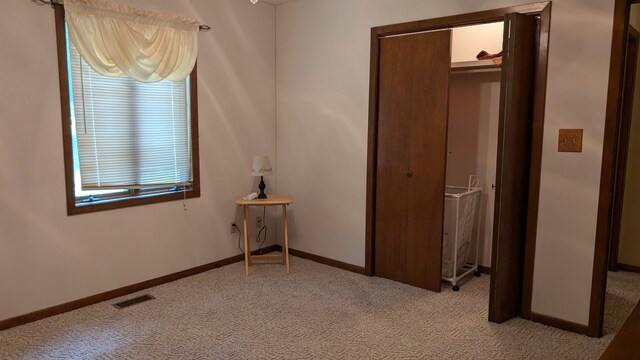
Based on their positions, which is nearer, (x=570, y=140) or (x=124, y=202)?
(x=570, y=140)

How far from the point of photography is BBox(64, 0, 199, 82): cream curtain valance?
3023 mm

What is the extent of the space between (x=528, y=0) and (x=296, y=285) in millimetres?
2726

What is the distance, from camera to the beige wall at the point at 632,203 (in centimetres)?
400

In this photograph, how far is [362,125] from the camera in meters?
3.92

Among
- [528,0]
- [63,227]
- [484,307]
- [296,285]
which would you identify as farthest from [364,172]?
[63,227]

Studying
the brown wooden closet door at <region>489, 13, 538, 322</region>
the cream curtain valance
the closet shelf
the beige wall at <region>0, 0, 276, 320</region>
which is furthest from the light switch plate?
the cream curtain valance

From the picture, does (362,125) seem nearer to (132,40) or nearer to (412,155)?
(412,155)

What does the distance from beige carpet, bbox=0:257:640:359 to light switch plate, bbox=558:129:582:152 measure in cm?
120

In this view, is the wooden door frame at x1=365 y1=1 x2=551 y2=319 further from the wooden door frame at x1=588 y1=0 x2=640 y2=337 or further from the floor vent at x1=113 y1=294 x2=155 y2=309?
the floor vent at x1=113 y1=294 x2=155 y2=309

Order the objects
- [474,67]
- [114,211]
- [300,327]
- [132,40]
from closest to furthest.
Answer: [300,327] → [132,40] → [114,211] → [474,67]

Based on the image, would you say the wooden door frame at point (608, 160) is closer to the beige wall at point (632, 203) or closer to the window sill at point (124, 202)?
the beige wall at point (632, 203)

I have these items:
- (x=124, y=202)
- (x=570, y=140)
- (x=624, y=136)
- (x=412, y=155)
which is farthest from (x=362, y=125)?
(x=624, y=136)

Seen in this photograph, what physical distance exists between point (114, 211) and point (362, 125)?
7.02 feet

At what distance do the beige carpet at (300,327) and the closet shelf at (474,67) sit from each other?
6.05ft
